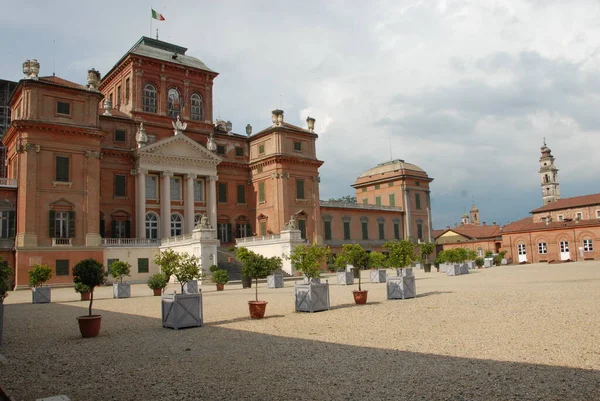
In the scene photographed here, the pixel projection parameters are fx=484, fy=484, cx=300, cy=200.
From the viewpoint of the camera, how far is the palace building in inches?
1309

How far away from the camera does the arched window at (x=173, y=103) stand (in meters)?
44.8

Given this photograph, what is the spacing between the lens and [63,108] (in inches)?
1355

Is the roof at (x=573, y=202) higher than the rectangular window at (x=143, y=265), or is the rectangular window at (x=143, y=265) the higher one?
the roof at (x=573, y=202)

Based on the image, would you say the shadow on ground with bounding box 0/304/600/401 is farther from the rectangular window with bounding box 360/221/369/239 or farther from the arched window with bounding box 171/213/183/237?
the rectangular window with bounding box 360/221/369/239

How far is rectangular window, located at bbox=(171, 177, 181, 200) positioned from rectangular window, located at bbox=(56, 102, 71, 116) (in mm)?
10035

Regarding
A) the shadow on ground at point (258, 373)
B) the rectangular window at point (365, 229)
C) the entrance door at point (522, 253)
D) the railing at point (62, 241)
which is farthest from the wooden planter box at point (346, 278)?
the entrance door at point (522, 253)

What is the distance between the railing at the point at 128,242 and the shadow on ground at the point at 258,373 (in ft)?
85.5

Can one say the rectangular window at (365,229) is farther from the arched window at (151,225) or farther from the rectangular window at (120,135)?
the rectangular window at (120,135)

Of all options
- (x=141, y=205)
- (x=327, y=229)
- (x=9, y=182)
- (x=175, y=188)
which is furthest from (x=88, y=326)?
(x=327, y=229)

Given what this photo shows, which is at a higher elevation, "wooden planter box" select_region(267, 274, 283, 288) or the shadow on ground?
"wooden planter box" select_region(267, 274, 283, 288)

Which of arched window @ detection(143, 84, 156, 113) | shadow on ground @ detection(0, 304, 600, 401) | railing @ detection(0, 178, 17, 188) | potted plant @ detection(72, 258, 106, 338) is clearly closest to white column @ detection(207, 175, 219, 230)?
arched window @ detection(143, 84, 156, 113)

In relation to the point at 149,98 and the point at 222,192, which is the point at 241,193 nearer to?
the point at 222,192

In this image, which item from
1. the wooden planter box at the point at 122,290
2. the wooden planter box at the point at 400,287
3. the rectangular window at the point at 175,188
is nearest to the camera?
the wooden planter box at the point at 400,287

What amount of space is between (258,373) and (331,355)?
1.62 meters
